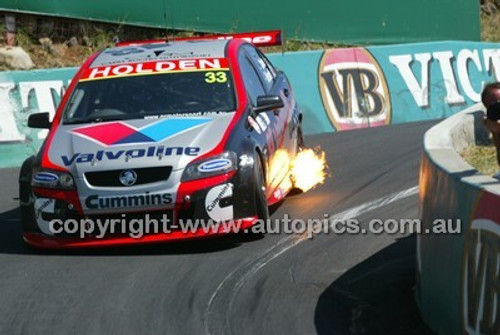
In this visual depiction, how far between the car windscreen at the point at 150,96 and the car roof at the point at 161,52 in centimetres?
35

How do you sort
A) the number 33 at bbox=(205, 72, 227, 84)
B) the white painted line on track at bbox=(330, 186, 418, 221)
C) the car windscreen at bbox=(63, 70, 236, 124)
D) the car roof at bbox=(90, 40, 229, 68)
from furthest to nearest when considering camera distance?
the car roof at bbox=(90, 40, 229, 68) < the number 33 at bbox=(205, 72, 227, 84) < the white painted line on track at bbox=(330, 186, 418, 221) < the car windscreen at bbox=(63, 70, 236, 124)

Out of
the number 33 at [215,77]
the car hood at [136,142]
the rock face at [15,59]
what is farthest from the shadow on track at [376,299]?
the rock face at [15,59]

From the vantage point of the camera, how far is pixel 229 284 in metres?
7.70

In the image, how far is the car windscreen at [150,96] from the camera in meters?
9.55

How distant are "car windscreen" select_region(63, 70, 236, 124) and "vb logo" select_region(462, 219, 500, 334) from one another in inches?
162

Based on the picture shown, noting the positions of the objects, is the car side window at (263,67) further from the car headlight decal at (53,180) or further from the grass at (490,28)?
the grass at (490,28)

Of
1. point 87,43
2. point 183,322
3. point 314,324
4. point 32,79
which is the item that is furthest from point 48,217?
point 87,43

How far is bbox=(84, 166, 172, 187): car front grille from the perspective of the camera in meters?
8.50

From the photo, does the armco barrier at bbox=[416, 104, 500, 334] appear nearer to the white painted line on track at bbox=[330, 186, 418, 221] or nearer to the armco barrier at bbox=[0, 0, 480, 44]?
the white painted line on track at bbox=[330, 186, 418, 221]

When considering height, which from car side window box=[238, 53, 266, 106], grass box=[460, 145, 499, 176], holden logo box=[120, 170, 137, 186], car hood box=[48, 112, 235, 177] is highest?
car side window box=[238, 53, 266, 106]

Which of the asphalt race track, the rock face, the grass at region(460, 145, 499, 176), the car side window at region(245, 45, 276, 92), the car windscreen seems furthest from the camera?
the rock face

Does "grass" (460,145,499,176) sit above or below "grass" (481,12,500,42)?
above

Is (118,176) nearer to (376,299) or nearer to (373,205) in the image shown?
(376,299)

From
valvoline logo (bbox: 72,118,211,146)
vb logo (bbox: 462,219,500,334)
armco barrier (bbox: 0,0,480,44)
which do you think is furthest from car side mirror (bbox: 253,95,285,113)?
armco barrier (bbox: 0,0,480,44)
